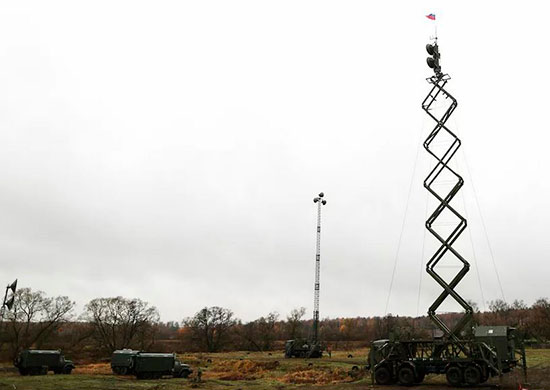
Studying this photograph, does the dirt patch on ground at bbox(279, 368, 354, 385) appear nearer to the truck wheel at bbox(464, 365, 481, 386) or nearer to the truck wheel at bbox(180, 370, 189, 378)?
the truck wheel at bbox(180, 370, 189, 378)

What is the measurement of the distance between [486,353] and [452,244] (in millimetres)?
6449

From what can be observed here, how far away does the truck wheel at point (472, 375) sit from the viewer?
74.3ft

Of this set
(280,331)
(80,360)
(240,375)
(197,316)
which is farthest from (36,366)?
(280,331)

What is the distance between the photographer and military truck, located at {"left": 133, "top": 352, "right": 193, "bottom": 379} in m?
37.1

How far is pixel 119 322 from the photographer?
249ft

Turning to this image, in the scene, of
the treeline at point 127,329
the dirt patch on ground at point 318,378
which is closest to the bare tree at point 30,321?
the treeline at point 127,329

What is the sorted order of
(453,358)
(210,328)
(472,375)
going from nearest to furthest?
(472,375)
(453,358)
(210,328)

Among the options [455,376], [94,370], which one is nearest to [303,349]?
[94,370]

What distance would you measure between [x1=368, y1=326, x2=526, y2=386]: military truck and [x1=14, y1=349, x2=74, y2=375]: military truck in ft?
91.9

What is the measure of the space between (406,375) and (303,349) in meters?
35.0

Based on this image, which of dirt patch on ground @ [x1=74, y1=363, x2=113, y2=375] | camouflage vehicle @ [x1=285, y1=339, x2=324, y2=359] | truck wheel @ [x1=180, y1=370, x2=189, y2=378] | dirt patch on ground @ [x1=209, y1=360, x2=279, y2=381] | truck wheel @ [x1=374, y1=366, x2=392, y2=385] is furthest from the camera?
camouflage vehicle @ [x1=285, y1=339, x2=324, y2=359]

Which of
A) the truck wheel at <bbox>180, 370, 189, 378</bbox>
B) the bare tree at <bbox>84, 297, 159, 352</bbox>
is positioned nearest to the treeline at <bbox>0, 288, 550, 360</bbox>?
the bare tree at <bbox>84, 297, 159, 352</bbox>

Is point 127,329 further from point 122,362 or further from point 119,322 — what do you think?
point 122,362

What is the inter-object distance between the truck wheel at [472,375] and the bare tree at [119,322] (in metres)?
61.0
